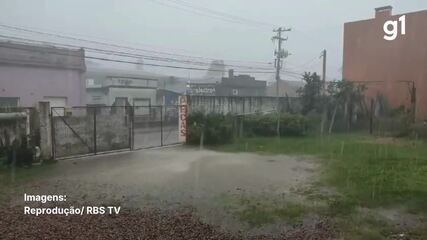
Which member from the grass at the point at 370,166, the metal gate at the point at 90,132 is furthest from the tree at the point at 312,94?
the metal gate at the point at 90,132

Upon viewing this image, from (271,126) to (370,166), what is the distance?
7475 millimetres

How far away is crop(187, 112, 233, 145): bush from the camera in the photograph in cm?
1368

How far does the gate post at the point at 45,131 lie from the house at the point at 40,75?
9.92 metres

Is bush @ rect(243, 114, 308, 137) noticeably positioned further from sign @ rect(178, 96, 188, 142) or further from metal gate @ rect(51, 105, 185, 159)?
metal gate @ rect(51, 105, 185, 159)

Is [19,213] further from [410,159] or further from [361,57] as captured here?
[361,57]

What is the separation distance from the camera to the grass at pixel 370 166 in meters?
6.27

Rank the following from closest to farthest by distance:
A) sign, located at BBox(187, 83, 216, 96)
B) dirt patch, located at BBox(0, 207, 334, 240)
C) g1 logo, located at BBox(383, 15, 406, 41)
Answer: dirt patch, located at BBox(0, 207, 334, 240) → g1 logo, located at BBox(383, 15, 406, 41) → sign, located at BBox(187, 83, 216, 96)

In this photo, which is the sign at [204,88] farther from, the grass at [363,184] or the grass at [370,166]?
the grass at [363,184]

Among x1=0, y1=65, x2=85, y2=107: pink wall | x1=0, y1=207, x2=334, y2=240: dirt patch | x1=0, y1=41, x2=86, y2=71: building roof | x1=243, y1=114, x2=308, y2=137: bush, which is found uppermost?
x1=0, y1=41, x2=86, y2=71: building roof

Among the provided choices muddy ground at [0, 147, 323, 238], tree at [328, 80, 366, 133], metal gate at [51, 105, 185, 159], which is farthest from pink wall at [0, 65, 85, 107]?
tree at [328, 80, 366, 133]

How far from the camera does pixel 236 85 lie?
134 ft

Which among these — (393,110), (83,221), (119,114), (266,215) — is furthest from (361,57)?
(83,221)

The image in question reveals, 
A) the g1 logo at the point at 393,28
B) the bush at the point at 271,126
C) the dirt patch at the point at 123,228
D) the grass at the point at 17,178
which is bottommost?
the grass at the point at 17,178

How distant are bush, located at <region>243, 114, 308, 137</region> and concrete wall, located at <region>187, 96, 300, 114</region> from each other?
365 centimetres
